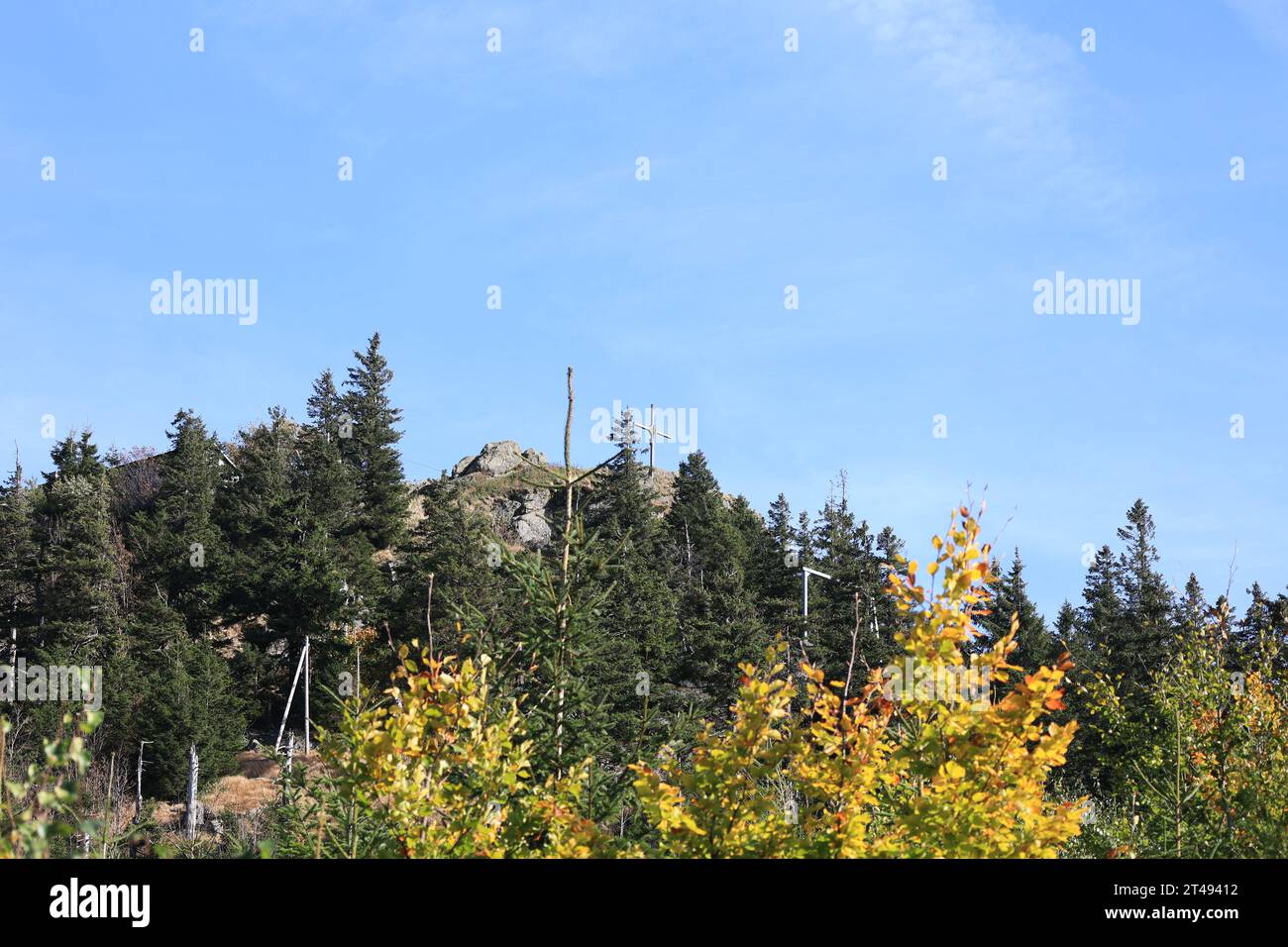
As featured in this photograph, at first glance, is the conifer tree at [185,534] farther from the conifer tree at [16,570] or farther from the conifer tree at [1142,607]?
the conifer tree at [1142,607]

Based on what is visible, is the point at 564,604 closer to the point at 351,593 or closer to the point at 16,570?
the point at 351,593

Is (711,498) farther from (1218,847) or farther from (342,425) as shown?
(1218,847)

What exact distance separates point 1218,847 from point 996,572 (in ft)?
11.2

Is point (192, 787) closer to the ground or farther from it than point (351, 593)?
closer to the ground

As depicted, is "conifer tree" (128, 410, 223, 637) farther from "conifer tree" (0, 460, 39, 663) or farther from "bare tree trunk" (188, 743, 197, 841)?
"bare tree trunk" (188, 743, 197, 841)

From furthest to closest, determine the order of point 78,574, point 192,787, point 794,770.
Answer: point 78,574 < point 192,787 < point 794,770

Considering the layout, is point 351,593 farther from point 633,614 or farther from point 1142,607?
point 1142,607

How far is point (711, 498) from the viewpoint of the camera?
217 ft

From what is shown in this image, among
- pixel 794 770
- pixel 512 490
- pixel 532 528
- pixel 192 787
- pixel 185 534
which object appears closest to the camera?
pixel 794 770

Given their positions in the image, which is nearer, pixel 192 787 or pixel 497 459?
pixel 192 787
